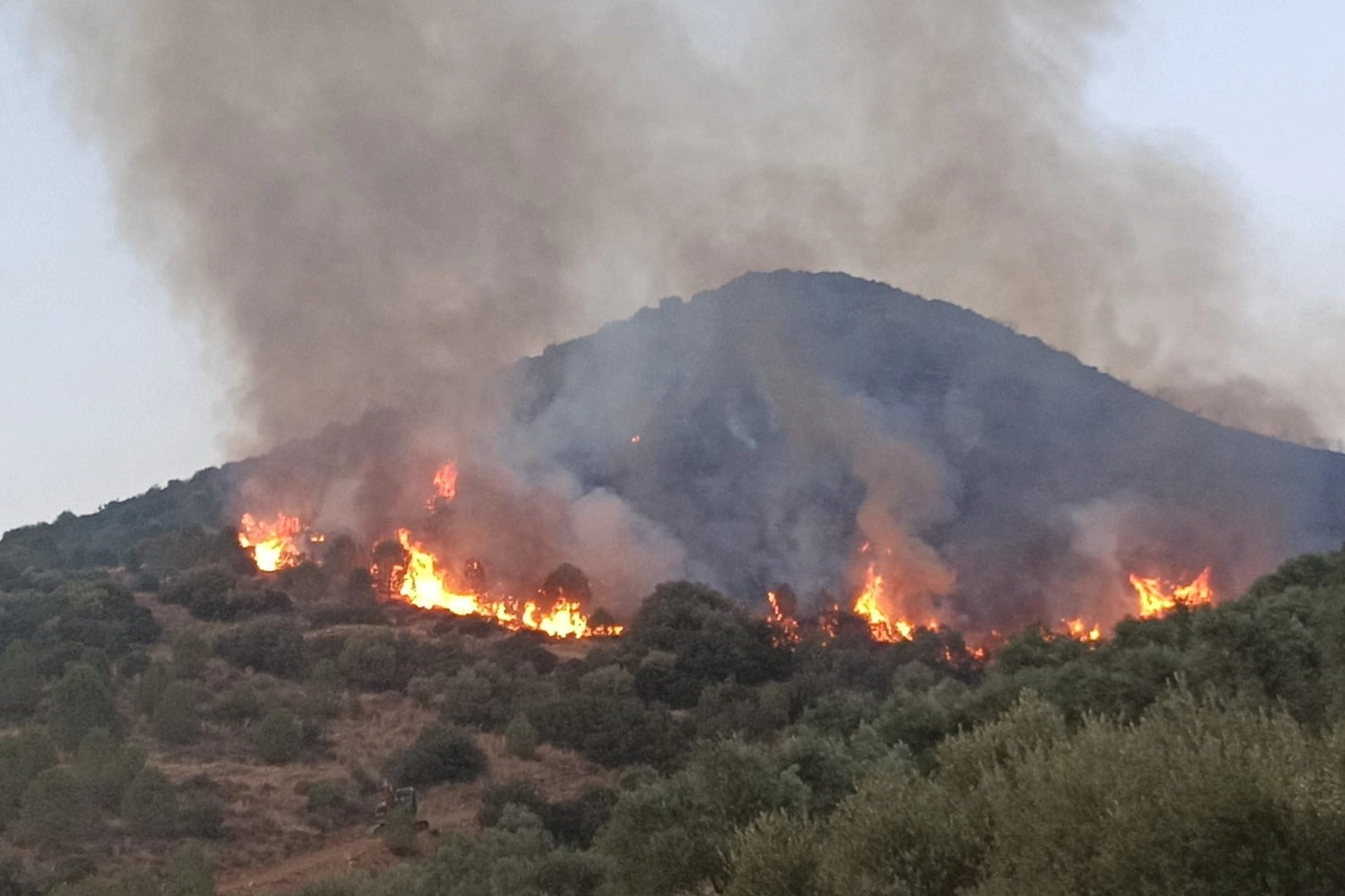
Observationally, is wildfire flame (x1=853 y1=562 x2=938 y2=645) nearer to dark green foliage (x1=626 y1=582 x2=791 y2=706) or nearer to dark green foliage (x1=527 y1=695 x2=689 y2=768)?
dark green foliage (x1=626 y1=582 x2=791 y2=706)

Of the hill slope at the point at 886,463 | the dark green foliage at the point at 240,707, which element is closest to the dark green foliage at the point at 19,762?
the dark green foliage at the point at 240,707

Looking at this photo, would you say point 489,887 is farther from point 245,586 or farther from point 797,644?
point 245,586

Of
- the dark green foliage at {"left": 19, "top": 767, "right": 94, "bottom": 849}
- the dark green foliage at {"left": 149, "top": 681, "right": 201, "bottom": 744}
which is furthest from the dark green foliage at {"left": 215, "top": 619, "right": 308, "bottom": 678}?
the dark green foliage at {"left": 19, "top": 767, "right": 94, "bottom": 849}

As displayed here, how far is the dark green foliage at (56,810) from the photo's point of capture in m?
47.9

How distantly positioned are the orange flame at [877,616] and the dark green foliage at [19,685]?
4794cm

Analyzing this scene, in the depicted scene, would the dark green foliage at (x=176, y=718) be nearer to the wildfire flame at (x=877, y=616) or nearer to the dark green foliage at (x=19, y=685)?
the dark green foliage at (x=19, y=685)

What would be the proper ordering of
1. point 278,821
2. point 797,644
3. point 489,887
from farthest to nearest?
1. point 797,644
2. point 278,821
3. point 489,887

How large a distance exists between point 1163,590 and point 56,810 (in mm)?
73328

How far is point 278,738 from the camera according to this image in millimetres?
60312

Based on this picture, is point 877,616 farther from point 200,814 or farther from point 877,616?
point 200,814

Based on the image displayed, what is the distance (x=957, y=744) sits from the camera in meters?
25.8

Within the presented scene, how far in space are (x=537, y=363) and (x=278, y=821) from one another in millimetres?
86127

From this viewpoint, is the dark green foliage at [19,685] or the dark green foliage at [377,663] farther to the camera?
the dark green foliage at [377,663]

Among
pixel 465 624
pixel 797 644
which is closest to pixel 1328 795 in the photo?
pixel 797 644
